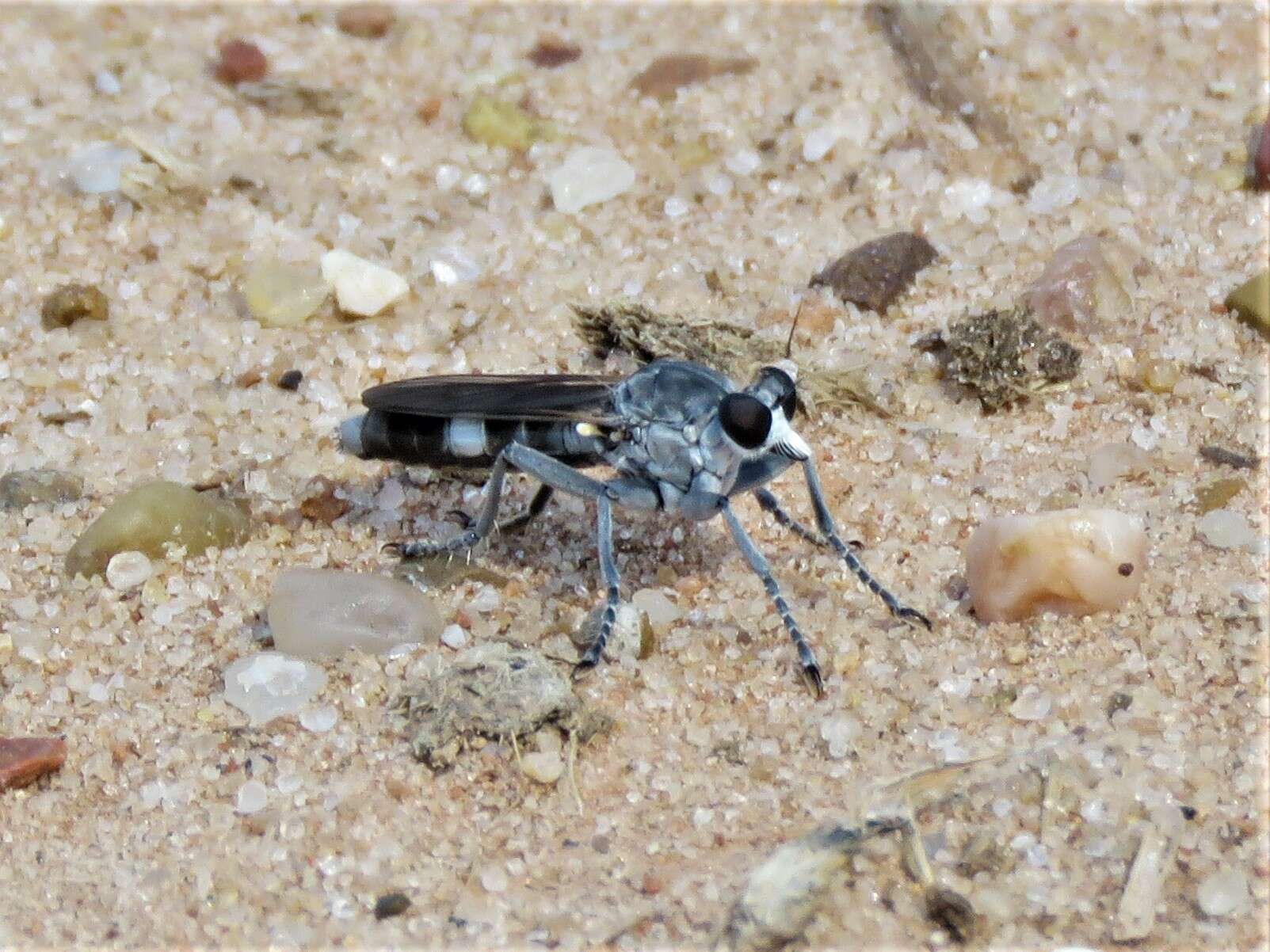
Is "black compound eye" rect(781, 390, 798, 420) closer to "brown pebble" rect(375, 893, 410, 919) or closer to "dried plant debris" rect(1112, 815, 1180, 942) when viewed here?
"dried plant debris" rect(1112, 815, 1180, 942)

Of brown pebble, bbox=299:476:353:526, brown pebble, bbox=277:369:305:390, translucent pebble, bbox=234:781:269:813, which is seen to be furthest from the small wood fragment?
brown pebble, bbox=277:369:305:390

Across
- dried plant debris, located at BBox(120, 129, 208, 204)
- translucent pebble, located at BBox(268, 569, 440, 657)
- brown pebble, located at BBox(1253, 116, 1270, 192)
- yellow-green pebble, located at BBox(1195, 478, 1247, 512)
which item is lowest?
dried plant debris, located at BBox(120, 129, 208, 204)

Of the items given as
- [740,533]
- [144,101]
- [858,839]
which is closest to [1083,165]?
[740,533]

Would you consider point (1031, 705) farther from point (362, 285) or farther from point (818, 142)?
point (818, 142)

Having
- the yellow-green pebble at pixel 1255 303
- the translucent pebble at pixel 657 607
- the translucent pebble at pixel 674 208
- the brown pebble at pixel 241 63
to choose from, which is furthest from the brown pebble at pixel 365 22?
the yellow-green pebble at pixel 1255 303

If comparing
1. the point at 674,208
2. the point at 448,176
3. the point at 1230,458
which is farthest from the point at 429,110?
the point at 1230,458

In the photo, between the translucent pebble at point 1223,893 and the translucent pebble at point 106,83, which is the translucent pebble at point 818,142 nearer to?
the translucent pebble at point 106,83
